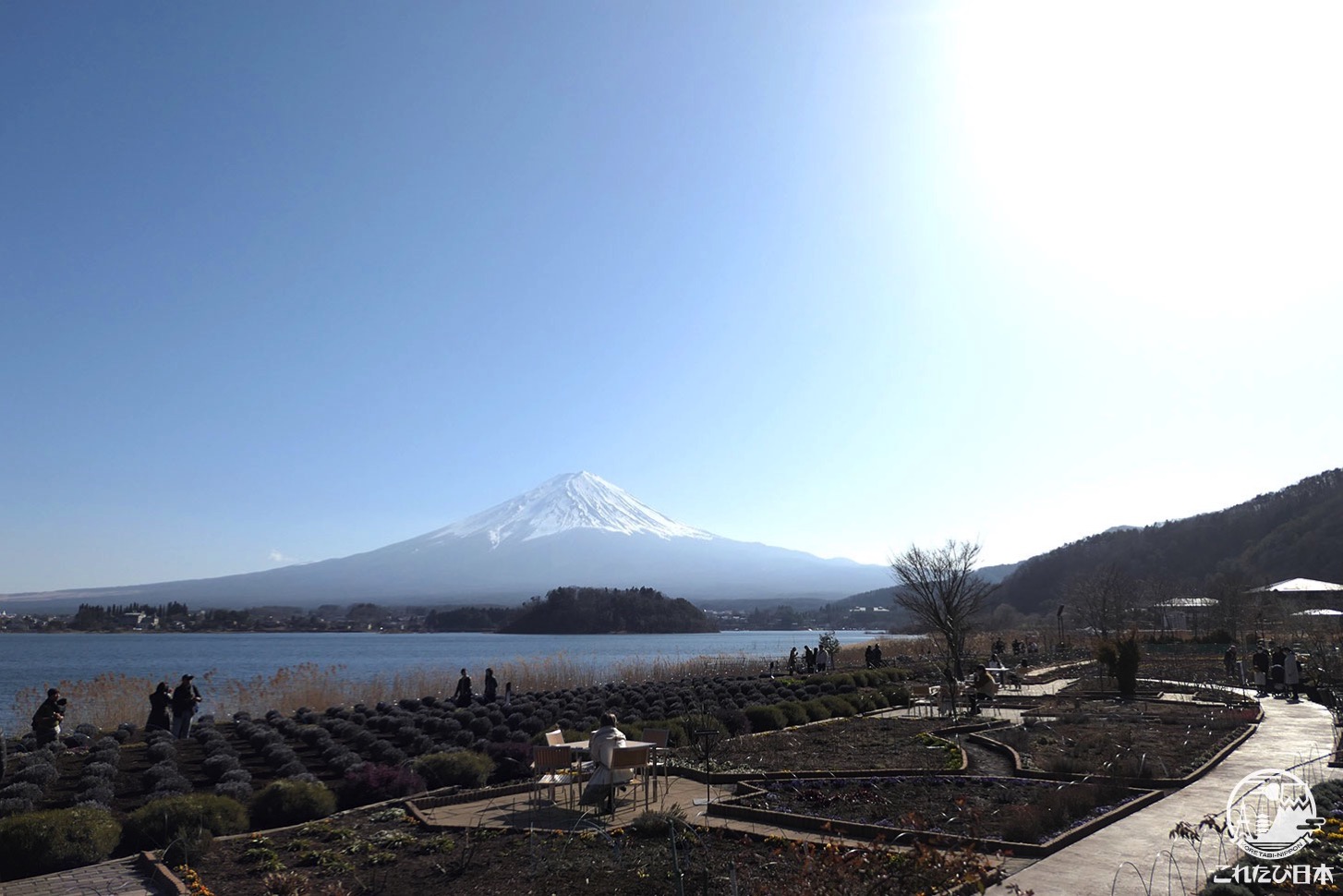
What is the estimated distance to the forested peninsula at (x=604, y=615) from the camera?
10956cm

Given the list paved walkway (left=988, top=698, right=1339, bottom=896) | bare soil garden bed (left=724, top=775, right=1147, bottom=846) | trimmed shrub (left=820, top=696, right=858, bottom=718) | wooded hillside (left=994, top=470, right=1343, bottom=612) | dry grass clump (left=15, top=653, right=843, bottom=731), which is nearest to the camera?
A: paved walkway (left=988, top=698, right=1339, bottom=896)

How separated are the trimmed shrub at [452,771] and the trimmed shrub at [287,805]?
4.72 ft

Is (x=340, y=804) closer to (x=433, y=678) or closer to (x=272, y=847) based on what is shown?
(x=272, y=847)

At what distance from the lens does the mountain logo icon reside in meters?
5.78

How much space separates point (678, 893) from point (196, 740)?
13.5 metres

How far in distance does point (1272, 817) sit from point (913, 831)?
3.24m

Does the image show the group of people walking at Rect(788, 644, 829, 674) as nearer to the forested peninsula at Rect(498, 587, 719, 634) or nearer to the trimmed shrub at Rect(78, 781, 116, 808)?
the trimmed shrub at Rect(78, 781, 116, 808)

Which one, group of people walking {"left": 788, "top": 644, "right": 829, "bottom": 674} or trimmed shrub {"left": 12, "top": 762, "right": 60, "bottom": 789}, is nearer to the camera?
trimmed shrub {"left": 12, "top": 762, "right": 60, "bottom": 789}

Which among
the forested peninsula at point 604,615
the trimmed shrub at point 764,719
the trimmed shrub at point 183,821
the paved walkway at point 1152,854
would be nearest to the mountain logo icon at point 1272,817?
the paved walkway at point 1152,854

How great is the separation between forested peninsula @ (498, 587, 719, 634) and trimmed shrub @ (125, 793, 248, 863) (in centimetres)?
10223

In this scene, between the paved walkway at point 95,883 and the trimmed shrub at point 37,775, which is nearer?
the paved walkway at point 95,883

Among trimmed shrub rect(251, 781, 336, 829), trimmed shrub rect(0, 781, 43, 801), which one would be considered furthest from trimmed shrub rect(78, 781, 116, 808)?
trimmed shrub rect(251, 781, 336, 829)

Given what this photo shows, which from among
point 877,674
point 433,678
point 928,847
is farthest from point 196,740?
point 877,674

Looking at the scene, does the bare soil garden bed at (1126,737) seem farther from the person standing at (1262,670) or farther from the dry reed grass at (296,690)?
the dry reed grass at (296,690)
